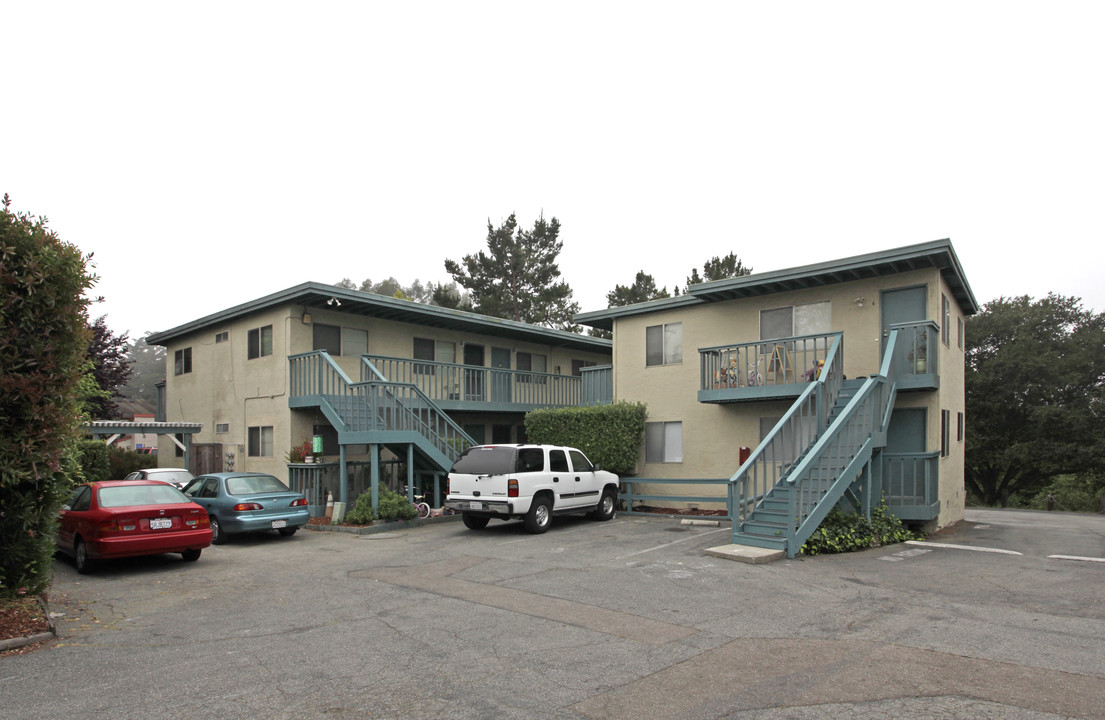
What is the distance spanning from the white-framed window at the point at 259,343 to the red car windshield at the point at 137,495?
8.59 metres

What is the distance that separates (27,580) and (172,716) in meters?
4.28

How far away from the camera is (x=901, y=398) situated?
51.3 ft

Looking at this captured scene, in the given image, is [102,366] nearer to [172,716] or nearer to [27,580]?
[27,580]

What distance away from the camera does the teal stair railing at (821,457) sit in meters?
11.8

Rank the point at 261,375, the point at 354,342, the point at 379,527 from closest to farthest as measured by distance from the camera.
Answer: the point at 379,527 < the point at 261,375 < the point at 354,342

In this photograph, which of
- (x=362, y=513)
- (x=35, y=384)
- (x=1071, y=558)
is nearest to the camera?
(x=35, y=384)

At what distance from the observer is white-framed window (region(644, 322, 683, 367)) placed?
19609 mm

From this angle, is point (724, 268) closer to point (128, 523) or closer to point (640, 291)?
point (640, 291)

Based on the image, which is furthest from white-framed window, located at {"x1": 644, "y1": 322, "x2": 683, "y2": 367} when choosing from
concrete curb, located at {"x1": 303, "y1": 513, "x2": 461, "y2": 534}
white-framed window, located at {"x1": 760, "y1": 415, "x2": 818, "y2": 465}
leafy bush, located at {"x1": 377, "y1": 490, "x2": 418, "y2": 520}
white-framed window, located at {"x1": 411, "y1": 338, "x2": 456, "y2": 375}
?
leafy bush, located at {"x1": 377, "y1": 490, "x2": 418, "y2": 520}

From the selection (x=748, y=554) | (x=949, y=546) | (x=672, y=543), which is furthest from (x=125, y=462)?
(x=949, y=546)

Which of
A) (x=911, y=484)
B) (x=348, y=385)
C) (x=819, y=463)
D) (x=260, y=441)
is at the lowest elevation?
(x=911, y=484)

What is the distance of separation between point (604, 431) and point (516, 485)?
535cm

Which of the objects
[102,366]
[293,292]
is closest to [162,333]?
[102,366]

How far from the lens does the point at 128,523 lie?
1093 cm
